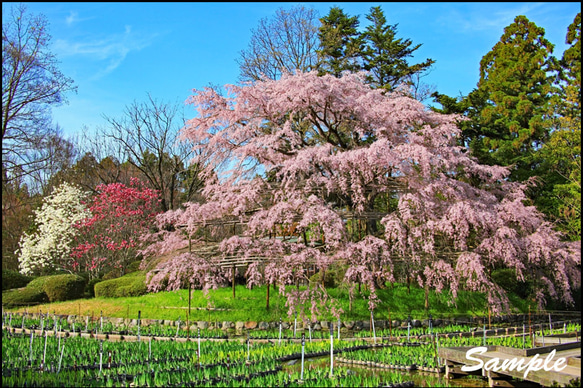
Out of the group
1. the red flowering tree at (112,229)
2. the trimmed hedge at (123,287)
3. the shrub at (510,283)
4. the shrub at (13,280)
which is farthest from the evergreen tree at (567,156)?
the shrub at (13,280)

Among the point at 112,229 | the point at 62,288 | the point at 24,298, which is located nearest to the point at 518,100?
the point at 112,229

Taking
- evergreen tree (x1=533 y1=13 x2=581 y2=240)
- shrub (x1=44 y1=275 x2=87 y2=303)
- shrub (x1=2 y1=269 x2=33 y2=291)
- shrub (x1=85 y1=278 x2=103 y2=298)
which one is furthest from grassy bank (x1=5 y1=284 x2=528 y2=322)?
shrub (x1=2 y1=269 x2=33 y2=291)

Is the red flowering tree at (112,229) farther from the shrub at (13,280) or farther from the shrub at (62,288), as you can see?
the shrub at (13,280)

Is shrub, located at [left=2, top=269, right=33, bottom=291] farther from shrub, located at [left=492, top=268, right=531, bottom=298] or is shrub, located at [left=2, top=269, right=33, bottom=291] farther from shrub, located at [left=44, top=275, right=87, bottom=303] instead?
shrub, located at [left=492, top=268, right=531, bottom=298]

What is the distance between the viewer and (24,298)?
1952cm

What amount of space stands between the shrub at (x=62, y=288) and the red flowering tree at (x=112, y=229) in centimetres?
145

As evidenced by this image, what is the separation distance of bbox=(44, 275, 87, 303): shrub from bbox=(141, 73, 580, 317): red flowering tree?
636 centimetres

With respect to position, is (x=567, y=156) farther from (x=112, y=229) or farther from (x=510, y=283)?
(x=112, y=229)

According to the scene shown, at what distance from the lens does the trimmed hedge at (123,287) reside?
60.2 feet

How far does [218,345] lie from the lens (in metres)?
9.80

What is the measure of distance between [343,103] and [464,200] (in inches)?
191

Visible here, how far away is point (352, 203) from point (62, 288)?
1285cm

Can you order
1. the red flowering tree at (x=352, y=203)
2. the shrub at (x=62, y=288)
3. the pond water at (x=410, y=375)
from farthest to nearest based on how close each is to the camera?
the shrub at (x=62, y=288) < the red flowering tree at (x=352, y=203) < the pond water at (x=410, y=375)

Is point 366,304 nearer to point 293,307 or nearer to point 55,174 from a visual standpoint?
point 293,307
